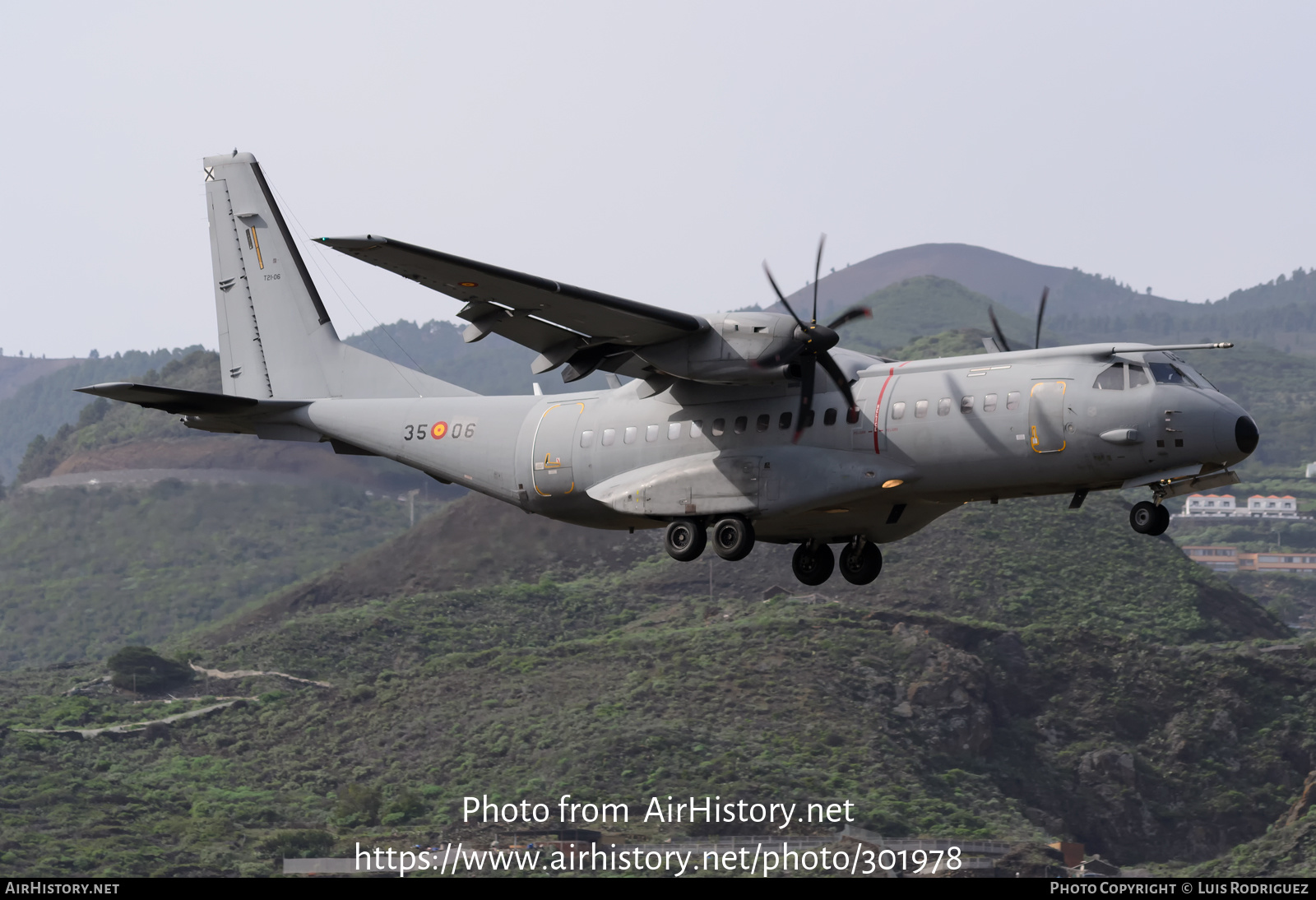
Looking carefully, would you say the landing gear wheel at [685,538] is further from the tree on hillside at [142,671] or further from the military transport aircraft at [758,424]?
the tree on hillside at [142,671]

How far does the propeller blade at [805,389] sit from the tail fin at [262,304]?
32.8 feet

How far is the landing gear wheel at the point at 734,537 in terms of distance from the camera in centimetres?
2658

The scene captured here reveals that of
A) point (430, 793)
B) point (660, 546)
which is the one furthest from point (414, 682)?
point (660, 546)

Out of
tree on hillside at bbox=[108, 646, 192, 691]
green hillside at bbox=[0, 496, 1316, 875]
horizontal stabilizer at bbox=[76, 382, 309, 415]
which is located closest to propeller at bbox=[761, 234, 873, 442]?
horizontal stabilizer at bbox=[76, 382, 309, 415]

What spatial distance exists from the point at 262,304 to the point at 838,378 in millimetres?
14576

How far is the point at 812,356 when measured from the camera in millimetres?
25734

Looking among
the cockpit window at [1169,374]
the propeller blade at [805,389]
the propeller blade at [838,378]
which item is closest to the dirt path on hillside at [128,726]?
the propeller blade at [805,389]

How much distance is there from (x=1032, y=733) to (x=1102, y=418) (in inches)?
2445

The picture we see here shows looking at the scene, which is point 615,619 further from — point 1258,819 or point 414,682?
point 1258,819

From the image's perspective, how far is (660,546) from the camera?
98.4m

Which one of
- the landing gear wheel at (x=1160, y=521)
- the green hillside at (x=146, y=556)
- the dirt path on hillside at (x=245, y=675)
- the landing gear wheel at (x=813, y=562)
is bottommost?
the dirt path on hillside at (x=245, y=675)

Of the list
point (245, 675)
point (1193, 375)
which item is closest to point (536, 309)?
point (1193, 375)

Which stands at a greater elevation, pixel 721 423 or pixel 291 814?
pixel 721 423

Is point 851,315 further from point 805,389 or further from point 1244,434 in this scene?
point 1244,434
